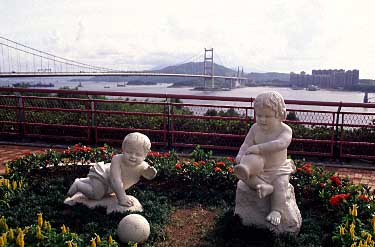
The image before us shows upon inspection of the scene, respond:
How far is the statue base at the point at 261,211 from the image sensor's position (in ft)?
13.4

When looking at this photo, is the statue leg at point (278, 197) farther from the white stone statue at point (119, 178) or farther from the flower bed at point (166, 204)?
the white stone statue at point (119, 178)

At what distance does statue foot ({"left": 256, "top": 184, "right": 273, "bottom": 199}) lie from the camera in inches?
154

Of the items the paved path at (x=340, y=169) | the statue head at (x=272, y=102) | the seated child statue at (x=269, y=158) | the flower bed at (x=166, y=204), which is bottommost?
the paved path at (x=340, y=169)

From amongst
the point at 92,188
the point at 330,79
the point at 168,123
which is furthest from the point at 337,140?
the point at 330,79

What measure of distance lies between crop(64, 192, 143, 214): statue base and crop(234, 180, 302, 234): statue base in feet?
4.14

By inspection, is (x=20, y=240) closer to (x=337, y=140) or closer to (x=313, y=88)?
(x=337, y=140)

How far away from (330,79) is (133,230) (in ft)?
74.4

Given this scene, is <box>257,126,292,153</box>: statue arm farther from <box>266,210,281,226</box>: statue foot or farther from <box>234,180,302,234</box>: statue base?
<box>266,210,281,226</box>: statue foot

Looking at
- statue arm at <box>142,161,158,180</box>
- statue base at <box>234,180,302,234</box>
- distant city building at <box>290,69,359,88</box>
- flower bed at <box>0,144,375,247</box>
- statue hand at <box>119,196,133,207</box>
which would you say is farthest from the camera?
distant city building at <box>290,69,359,88</box>

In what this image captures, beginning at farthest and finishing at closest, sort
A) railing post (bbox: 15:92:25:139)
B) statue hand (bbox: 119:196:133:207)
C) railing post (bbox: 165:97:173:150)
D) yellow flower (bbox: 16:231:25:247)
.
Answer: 1. railing post (bbox: 15:92:25:139)
2. railing post (bbox: 165:97:173:150)
3. statue hand (bbox: 119:196:133:207)
4. yellow flower (bbox: 16:231:25:247)

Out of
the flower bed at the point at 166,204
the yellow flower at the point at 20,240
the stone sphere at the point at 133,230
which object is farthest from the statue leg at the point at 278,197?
the yellow flower at the point at 20,240

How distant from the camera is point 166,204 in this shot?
16.7 ft

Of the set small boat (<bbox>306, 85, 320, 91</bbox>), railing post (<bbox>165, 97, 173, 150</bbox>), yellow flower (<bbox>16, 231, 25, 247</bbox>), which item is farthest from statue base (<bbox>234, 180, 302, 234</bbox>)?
small boat (<bbox>306, 85, 320, 91</bbox>)

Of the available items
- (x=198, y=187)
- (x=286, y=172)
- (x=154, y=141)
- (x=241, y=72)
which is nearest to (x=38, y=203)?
(x=198, y=187)
